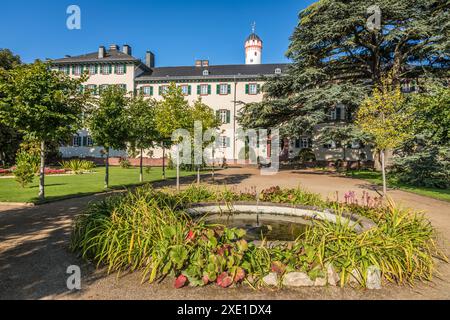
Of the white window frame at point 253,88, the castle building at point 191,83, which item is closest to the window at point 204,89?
the castle building at point 191,83

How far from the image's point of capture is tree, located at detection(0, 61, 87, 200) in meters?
10.0

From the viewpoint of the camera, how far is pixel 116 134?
→ 14219 mm

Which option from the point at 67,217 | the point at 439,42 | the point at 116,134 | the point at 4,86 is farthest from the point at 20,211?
the point at 439,42

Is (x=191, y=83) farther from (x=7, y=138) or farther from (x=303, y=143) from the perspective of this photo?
(x=7, y=138)

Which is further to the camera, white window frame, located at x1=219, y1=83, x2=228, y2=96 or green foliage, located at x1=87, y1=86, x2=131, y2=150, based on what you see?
white window frame, located at x1=219, y1=83, x2=228, y2=96

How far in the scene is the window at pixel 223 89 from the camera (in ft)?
134

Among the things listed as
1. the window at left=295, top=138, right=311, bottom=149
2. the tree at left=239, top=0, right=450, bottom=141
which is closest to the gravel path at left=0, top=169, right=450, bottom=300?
the tree at left=239, top=0, right=450, bottom=141

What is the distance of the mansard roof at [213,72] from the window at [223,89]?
49.8 inches

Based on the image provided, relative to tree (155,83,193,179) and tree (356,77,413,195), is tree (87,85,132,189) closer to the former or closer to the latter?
tree (155,83,193,179)

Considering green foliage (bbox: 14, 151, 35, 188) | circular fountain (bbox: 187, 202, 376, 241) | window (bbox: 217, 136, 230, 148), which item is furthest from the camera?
window (bbox: 217, 136, 230, 148)

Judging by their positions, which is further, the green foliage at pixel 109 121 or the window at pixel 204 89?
the window at pixel 204 89

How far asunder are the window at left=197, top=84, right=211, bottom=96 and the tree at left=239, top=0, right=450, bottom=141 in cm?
1519

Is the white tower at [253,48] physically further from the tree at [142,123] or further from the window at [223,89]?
the tree at [142,123]
